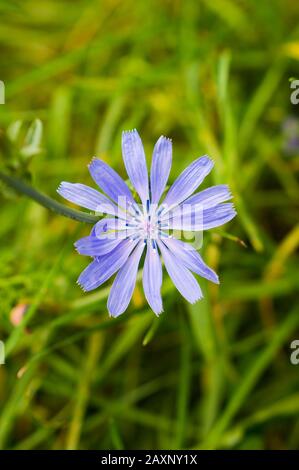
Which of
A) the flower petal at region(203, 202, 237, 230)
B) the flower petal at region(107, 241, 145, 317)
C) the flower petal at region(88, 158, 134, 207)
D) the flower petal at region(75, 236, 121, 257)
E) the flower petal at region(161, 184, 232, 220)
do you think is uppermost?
the flower petal at region(88, 158, 134, 207)

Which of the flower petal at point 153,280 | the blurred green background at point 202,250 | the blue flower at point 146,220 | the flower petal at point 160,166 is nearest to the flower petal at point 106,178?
the blue flower at point 146,220

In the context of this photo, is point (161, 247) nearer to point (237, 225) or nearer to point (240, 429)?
point (240, 429)

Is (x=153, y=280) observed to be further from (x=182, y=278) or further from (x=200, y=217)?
(x=200, y=217)

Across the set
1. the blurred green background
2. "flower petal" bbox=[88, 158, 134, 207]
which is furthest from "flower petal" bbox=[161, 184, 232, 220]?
the blurred green background

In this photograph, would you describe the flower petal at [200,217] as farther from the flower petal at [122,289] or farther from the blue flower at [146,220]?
the flower petal at [122,289]

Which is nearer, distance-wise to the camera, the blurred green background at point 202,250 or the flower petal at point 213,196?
the flower petal at point 213,196

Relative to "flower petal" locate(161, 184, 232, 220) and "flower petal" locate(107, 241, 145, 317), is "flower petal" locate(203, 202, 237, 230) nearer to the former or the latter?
"flower petal" locate(161, 184, 232, 220)
